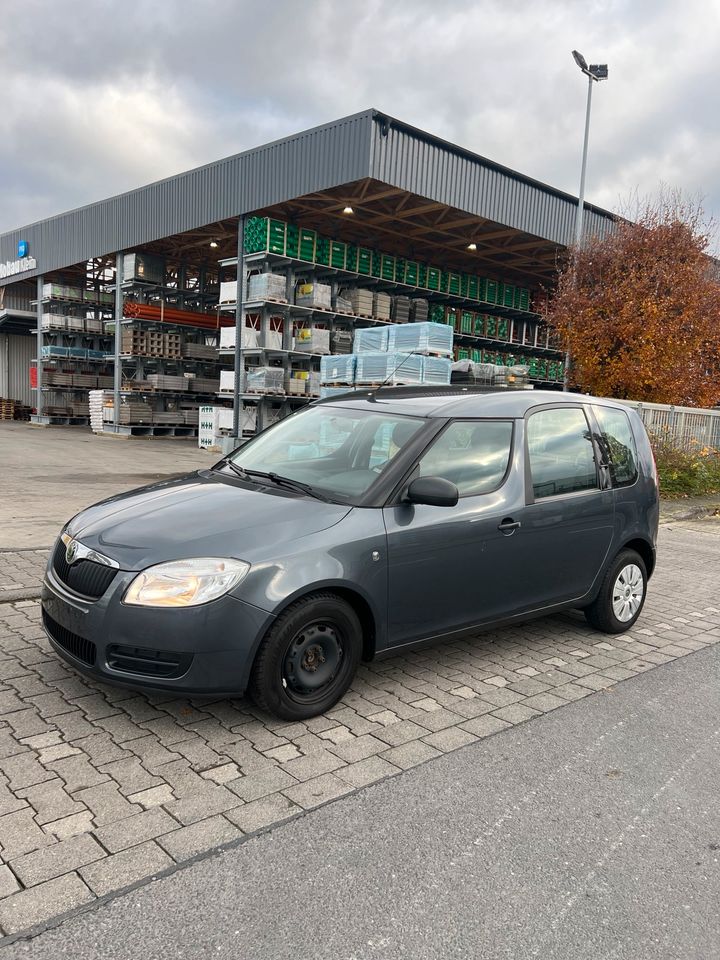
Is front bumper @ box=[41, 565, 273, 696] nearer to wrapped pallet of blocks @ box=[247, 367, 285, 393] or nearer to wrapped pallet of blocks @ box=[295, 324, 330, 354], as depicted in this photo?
wrapped pallet of blocks @ box=[247, 367, 285, 393]

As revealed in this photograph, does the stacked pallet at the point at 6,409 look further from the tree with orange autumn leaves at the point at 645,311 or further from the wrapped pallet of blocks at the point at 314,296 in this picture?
the tree with orange autumn leaves at the point at 645,311

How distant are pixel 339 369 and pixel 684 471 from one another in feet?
24.6

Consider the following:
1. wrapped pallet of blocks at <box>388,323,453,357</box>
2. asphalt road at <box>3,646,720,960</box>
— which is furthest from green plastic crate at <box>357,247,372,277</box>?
asphalt road at <box>3,646,720,960</box>

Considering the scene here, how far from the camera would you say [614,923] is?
2254 mm

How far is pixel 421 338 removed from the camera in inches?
566

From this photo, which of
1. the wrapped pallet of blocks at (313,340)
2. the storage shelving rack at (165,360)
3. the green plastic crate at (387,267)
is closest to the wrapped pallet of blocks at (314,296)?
the wrapped pallet of blocks at (313,340)

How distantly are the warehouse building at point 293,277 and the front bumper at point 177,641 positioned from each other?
11.3m

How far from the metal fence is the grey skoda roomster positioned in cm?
1029

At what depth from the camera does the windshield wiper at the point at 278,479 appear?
12.4 feet

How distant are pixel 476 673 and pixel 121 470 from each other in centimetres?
1276

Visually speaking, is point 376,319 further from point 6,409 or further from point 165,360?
point 6,409

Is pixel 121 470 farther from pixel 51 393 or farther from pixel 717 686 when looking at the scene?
pixel 51 393

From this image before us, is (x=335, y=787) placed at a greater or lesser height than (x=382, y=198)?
lesser

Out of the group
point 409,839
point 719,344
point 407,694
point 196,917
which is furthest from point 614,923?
point 719,344
